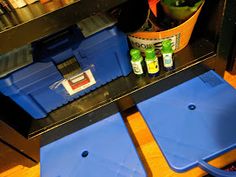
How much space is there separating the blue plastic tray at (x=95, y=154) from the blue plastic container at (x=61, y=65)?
0.14m

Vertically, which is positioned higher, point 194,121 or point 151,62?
point 151,62

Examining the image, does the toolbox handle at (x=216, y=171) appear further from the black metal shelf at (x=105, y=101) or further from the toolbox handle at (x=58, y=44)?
the toolbox handle at (x=58, y=44)

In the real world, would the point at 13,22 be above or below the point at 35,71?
above

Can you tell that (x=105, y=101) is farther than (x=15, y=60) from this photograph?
Yes

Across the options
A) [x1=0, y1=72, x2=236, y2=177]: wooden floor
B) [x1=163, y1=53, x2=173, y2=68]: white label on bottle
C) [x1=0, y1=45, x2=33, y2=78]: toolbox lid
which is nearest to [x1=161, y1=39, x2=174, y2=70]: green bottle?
[x1=163, y1=53, x2=173, y2=68]: white label on bottle

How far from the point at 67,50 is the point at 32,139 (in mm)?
336

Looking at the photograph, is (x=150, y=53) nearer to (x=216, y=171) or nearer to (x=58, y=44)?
(x=58, y=44)

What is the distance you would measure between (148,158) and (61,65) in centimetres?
44

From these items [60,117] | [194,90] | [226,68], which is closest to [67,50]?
[60,117]

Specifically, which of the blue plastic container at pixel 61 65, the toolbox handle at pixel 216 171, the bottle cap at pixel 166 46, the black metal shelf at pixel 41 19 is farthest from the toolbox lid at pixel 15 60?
the toolbox handle at pixel 216 171

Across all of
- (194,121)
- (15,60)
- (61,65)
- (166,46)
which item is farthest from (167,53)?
(15,60)

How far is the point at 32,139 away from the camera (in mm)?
748

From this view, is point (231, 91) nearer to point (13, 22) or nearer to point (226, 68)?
point (226, 68)

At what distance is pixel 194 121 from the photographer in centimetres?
68
